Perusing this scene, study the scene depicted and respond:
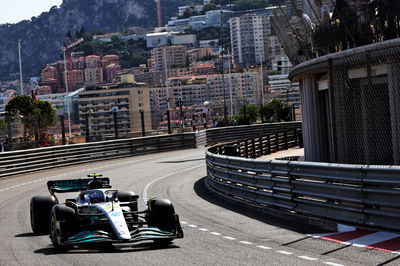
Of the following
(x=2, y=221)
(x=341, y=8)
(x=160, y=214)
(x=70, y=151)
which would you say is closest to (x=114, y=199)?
(x=160, y=214)

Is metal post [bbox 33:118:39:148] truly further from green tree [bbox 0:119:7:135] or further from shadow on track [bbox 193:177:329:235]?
shadow on track [bbox 193:177:329:235]

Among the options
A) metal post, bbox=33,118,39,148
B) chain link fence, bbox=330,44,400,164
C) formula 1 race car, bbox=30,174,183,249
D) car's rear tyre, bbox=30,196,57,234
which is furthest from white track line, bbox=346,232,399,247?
metal post, bbox=33,118,39,148

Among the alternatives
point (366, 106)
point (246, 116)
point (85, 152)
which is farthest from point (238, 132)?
point (366, 106)

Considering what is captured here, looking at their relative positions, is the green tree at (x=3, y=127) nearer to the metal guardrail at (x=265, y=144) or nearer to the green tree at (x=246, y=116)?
the metal guardrail at (x=265, y=144)

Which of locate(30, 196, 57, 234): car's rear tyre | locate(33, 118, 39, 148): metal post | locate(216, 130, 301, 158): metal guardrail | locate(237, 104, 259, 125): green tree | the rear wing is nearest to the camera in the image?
locate(30, 196, 57, 234): car's rear tyre

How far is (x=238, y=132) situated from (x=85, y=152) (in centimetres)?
1582

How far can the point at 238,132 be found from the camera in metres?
50.0

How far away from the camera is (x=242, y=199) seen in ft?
57.5

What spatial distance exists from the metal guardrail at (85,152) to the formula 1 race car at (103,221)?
1769 cm

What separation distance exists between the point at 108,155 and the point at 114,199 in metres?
24.8

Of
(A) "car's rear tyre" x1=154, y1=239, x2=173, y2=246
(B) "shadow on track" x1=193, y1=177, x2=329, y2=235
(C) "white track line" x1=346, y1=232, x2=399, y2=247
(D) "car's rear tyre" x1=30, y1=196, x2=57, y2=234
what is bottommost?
(B) "shadow on track" x1=193, y1=177, x2=329, y2=235

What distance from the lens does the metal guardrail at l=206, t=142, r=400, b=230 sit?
11.9 meters

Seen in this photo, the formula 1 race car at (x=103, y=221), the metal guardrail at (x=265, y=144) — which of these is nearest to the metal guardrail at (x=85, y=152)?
the metal guardrail at (x=265, y=144)

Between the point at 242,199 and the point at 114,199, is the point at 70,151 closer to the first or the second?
the point at 242,199
